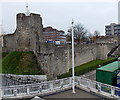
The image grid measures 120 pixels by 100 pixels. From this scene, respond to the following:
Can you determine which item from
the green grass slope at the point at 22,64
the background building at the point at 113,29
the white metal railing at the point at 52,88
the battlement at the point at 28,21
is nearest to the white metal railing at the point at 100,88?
the white metal railing at the point at 52,88

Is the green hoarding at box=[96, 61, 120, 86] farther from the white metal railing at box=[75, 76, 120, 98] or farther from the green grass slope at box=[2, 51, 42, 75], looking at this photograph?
the green grass slope at box=[2, 51, 42, 75]

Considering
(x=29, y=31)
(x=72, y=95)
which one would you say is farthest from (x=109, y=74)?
(x=29, y=31)

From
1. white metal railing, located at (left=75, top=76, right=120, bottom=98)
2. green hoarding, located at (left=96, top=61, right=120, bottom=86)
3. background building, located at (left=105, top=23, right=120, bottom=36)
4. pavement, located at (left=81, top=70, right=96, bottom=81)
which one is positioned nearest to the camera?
white metal railing, located at (left=75, top=76, right=120, bottom=98)

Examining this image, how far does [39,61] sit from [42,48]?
186cm

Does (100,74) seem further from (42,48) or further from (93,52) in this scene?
(93,52)

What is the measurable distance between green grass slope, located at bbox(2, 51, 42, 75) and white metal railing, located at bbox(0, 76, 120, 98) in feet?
38.8

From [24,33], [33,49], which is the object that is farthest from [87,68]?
[24,33]

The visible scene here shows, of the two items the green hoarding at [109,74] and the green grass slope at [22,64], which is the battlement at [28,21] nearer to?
the green grass slope at [22,64]

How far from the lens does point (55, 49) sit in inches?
824

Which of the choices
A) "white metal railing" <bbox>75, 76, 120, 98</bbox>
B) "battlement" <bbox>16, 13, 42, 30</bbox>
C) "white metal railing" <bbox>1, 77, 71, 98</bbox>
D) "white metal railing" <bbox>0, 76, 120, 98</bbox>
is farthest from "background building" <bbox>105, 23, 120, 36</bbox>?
"white metal railing" <bbox>1, 77, 71, 98</bbox>

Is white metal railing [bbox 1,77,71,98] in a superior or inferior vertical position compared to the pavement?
superior

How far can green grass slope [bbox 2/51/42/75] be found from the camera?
2064 centimetres

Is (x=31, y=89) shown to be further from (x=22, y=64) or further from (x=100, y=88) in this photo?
(x=22, y=64)

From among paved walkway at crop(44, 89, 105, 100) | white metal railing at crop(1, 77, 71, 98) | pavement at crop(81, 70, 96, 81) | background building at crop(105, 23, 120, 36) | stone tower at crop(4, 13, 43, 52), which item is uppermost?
background building at crop(105, 23, 120, 36)
